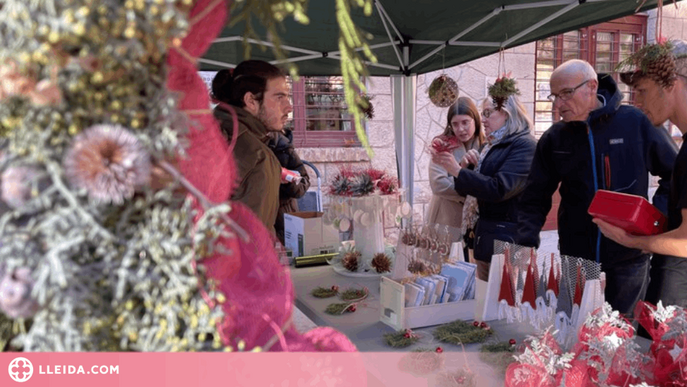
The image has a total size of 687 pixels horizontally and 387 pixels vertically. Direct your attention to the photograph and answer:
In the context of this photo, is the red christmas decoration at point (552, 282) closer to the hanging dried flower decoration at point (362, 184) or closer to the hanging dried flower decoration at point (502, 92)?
the hanging dried flower decoration at point (362, 184)

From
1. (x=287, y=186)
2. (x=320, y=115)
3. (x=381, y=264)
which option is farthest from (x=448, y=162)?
(x=320, y=115)

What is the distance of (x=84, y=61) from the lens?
1.52 ft

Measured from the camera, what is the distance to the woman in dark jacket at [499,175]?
→ 2.85 meters

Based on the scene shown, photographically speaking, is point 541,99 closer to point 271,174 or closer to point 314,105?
point 314,105

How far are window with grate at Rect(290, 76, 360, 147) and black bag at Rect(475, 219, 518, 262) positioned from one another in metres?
3.77

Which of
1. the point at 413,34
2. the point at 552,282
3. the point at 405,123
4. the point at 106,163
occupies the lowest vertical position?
the point at 552,282

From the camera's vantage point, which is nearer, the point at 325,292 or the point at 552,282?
the point at 552,282

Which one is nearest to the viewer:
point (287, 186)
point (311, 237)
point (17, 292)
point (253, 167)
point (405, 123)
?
point (17, 292)

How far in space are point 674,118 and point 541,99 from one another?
5.77 meters

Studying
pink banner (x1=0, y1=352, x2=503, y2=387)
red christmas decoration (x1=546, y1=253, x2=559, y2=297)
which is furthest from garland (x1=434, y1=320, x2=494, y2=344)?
pink banner (x1=0, y1=352, x2=503, y2=387)

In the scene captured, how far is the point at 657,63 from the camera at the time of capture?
6.09 ft

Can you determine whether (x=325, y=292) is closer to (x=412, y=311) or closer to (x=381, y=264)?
(x=381, y=264)

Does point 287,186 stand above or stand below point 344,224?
above

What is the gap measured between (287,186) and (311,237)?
2.64 feet
